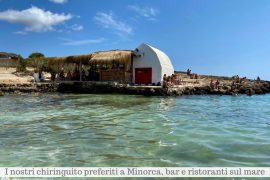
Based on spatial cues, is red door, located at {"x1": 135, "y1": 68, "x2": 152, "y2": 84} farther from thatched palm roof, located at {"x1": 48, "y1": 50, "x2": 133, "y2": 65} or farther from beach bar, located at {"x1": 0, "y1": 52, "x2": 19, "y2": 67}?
beach bar, located at {"x1": 0, "y1": 52, "x2": 19, "y2": 67}

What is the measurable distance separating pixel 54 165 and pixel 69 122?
5962mm

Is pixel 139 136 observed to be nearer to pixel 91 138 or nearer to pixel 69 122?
pixel 91 138

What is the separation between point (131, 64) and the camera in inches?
1254

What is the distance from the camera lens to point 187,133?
10836 millimetres

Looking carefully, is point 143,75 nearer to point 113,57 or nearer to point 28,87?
point 113,57

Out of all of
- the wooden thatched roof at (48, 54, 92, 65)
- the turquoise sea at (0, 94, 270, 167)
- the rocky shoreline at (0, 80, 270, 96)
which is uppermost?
the wooden thatched roof at (48, 54, 92, 65)

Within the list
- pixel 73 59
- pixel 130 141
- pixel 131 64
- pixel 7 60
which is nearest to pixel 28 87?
pixel 73 59

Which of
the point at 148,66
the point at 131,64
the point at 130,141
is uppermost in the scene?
the point at 131,64

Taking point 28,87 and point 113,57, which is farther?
point 28,87

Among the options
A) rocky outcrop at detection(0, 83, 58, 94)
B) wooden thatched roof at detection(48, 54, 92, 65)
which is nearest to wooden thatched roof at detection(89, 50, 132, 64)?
wooden thatched roof at detection(48, 54, 92, 65)

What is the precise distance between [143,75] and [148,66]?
3.30ft

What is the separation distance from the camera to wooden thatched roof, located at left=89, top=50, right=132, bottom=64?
2998cm

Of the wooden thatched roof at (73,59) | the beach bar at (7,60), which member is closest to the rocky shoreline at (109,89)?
the wooden thatched roof at (73,59)

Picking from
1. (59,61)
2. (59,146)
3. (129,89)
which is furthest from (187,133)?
(59,61)
